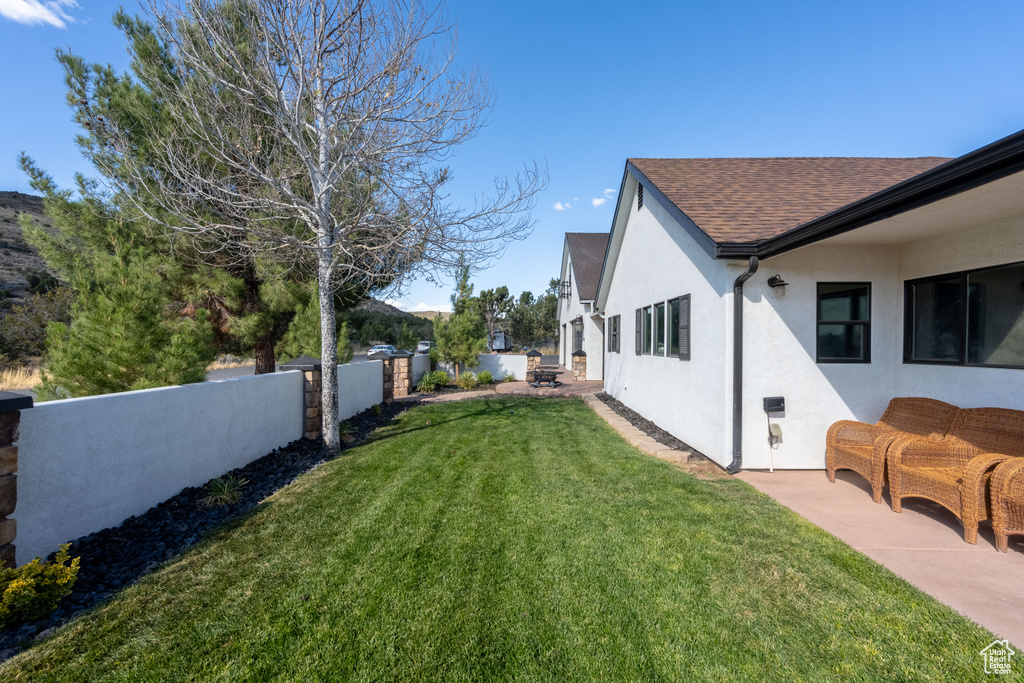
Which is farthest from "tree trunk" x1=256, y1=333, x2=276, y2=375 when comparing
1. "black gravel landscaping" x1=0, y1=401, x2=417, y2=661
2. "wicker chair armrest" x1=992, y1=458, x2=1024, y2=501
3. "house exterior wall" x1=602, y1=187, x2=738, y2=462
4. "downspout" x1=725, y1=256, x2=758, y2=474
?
"wicker chair armrest" x1=992, y1=458, x2=1024, y2=501

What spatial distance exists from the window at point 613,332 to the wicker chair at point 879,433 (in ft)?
22.8

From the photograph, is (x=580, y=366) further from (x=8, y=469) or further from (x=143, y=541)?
(x=8, y=469)

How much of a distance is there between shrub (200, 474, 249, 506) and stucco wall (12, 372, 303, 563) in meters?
0.21

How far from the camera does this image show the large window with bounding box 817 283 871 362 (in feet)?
18.3

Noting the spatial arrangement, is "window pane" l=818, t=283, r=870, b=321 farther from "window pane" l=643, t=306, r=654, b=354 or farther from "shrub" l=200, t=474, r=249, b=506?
"shrub" l=200, t=474, r=249, b=506

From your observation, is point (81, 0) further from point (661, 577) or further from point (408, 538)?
point (661, 577)

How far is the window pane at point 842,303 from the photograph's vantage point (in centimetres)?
558

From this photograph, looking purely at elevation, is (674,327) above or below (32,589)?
above

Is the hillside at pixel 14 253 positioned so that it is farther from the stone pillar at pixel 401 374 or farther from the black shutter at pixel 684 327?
the black shutter at pixel 684 327

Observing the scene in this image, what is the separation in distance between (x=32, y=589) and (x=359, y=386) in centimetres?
747

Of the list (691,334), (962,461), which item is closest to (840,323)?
(691,334)

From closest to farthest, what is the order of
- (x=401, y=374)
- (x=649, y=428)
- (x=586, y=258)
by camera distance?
(x=649, y=428), (x=401, y=374), (x=586, y=258)

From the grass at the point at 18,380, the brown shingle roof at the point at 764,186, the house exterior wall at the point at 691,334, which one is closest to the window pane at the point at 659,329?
the house exterior wall at the point at 691,334

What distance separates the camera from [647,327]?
8977 millimetres
